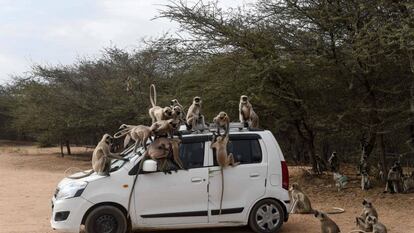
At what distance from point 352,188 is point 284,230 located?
5.78m

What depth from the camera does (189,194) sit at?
27.5 ft

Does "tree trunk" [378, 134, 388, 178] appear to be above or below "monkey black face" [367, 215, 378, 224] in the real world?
above

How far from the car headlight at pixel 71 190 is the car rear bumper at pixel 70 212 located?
0.07 m

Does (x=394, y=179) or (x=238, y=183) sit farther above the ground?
(x=238, y=183)

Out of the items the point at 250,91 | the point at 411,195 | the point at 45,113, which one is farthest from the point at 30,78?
the point at 411,195

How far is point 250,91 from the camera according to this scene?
13.4m

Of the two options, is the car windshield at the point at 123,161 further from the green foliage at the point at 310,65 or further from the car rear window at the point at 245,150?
the green foliage at the point at 310,65

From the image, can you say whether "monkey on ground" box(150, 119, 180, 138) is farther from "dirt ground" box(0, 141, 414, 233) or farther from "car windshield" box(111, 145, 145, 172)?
"dirt ground" box(0, 141, 414, 233)

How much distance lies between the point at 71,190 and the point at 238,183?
8.34ft

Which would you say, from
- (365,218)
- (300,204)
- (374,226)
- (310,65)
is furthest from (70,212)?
(310,65)

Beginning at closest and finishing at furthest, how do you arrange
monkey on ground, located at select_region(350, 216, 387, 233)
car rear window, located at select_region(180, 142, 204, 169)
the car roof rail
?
monkey on ground, located at select_region(350, 216, 387, 233) → car rear window, located at select_region(180, 142, 204, 169) → the car roof rail

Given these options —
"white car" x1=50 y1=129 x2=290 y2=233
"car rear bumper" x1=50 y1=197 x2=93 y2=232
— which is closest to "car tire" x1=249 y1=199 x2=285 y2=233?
"white car" x1=50 y1=129 x2=290 y2=233

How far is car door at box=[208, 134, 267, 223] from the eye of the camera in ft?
27.9

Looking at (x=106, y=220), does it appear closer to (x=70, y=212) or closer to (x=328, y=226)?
(x=70, y=212)
